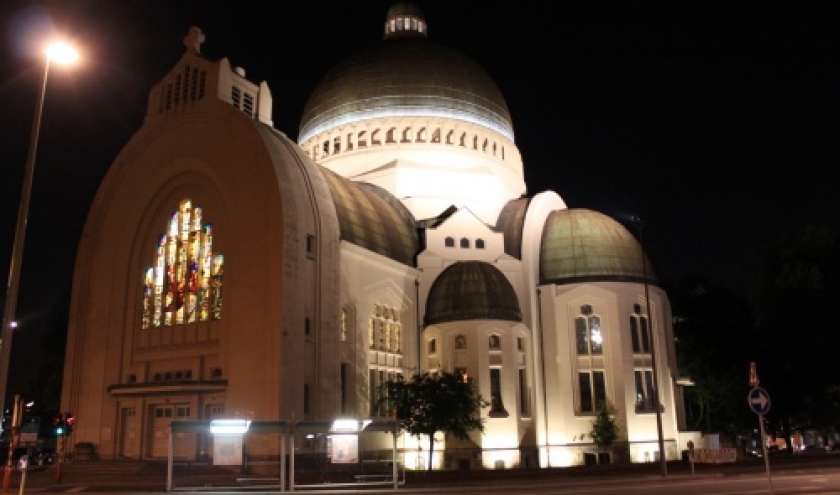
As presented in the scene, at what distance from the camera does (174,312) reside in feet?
117

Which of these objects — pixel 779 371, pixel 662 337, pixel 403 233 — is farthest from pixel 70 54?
pixel 779 371

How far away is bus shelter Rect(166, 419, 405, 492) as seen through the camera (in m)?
24.7

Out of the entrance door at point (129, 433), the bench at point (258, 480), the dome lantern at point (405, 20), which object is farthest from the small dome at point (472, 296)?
the dome lantern at point (405, 20)

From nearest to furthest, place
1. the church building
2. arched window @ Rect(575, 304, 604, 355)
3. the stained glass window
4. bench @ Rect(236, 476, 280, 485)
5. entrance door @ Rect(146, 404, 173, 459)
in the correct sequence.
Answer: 1. bench @ Rect(236, 476, 280, 485)
2. the church building
3. entrance door @ Rect(146, 404, 173, 459)
4. the stained glass window
5. arched window @ Rect(575, 304, 604, 355)

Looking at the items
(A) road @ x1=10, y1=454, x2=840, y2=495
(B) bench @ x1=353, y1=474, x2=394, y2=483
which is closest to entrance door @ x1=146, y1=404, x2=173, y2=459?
(A) road @ x1=10, y1=454, x2=840, y2=495

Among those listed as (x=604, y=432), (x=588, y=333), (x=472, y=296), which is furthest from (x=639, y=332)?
(x=472, y=296)

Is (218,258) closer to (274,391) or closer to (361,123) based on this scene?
(274,391)

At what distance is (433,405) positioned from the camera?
33156 mm

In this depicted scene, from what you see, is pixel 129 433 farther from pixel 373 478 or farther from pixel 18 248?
pixel 18 248

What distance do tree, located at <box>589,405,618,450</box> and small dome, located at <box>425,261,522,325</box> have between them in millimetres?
6381

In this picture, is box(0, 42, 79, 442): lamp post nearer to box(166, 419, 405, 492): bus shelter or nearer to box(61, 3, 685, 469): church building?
box(166, 419, 405, 492): bus shelter

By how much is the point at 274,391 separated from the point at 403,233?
14.4 m

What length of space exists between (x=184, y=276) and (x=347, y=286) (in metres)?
7.70

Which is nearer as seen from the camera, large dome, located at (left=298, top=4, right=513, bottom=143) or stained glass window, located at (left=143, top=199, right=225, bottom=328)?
stained glass window, located at (left=143, top=199, right=225, bottom=328)
